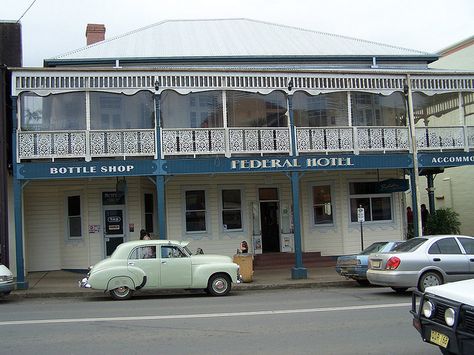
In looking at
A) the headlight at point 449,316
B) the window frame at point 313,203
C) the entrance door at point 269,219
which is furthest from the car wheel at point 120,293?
the window frame at point 313,203

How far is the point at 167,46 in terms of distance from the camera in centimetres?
2342

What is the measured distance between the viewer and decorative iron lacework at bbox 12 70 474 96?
16.6 meters

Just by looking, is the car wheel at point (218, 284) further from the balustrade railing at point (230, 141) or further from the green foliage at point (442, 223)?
the green foliage at point (442, 223)

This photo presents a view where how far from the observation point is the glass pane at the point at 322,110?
67.1 feet

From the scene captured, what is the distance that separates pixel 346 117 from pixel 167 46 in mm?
8513

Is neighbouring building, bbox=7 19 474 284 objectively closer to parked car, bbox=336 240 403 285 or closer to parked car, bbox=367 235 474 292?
parked car, bbox=336 240 403 285

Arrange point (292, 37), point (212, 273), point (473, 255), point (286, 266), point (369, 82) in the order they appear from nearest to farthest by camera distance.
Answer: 1. point (473, 255)
2. point (212, 273)
3. point (369, 82)
4. point (286, 266)
5. point (292, 37)

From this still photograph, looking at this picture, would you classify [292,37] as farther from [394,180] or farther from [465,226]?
[465,226]

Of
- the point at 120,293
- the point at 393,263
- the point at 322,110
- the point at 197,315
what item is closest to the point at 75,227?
the point at 120,293

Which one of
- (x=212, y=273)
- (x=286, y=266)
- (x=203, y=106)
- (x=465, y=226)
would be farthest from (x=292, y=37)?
(x=212, y=273)

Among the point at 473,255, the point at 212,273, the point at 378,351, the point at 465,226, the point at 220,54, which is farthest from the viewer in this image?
the point at 465,226

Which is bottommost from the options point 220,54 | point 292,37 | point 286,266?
point 286,266

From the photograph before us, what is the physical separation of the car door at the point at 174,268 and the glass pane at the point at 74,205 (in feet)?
24.6

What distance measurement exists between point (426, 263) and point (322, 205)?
30.2ft
